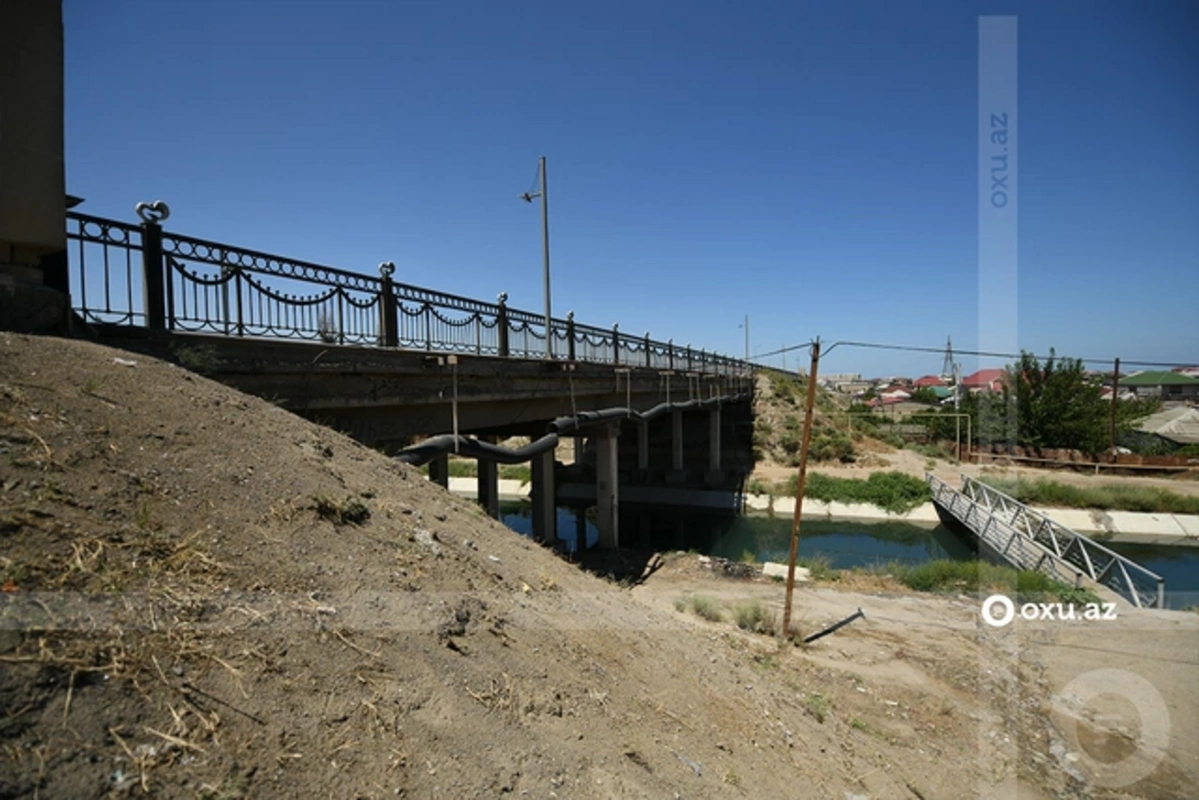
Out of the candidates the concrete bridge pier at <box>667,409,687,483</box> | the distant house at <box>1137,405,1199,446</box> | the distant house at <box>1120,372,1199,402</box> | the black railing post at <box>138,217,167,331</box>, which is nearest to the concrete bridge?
the black railing post at <box>138,217,167,331</box>

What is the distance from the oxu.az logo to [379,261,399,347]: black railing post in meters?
13.3

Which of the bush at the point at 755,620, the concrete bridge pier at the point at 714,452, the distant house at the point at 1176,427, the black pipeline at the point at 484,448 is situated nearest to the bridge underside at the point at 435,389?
the black pipeline at the point at 484,448

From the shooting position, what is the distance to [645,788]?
339 cm

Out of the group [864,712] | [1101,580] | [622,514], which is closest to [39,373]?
[864,712]

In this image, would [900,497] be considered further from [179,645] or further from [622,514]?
[179,645]

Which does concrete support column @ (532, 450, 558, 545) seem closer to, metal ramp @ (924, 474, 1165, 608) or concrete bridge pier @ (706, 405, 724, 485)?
metal ramp @ (924, 474, 1165, 608)

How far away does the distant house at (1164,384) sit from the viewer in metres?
76.9

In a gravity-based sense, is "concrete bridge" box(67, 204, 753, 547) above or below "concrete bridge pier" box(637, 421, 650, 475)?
above

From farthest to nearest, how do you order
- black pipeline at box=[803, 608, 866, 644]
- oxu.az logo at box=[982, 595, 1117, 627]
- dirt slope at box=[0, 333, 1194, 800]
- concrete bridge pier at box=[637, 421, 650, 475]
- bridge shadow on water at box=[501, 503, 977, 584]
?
1. concrete bridge pier at box=[637, 421, 650, 475]
2. bridge shadow on water at box=[501, 503, 977, 584]
3. oxu.az logo at box=[982, 595, 1117, 627]
4. black pipeline at box=[803, 608, 866, 644]
5. dirt slope at box=[0, 333, 1194, 800]

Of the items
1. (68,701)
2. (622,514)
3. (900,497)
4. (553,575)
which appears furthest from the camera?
(622,514)

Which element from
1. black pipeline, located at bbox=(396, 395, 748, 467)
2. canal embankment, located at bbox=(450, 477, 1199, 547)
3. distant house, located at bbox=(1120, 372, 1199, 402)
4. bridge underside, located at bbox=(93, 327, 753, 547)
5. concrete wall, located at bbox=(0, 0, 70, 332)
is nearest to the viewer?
concrete wall, located at bbox=(0, 0, 70, 332)

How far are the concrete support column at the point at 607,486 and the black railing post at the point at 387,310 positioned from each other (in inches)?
421

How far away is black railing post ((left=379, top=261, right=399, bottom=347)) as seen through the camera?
29.3 feet

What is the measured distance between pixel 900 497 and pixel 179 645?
31856mm
